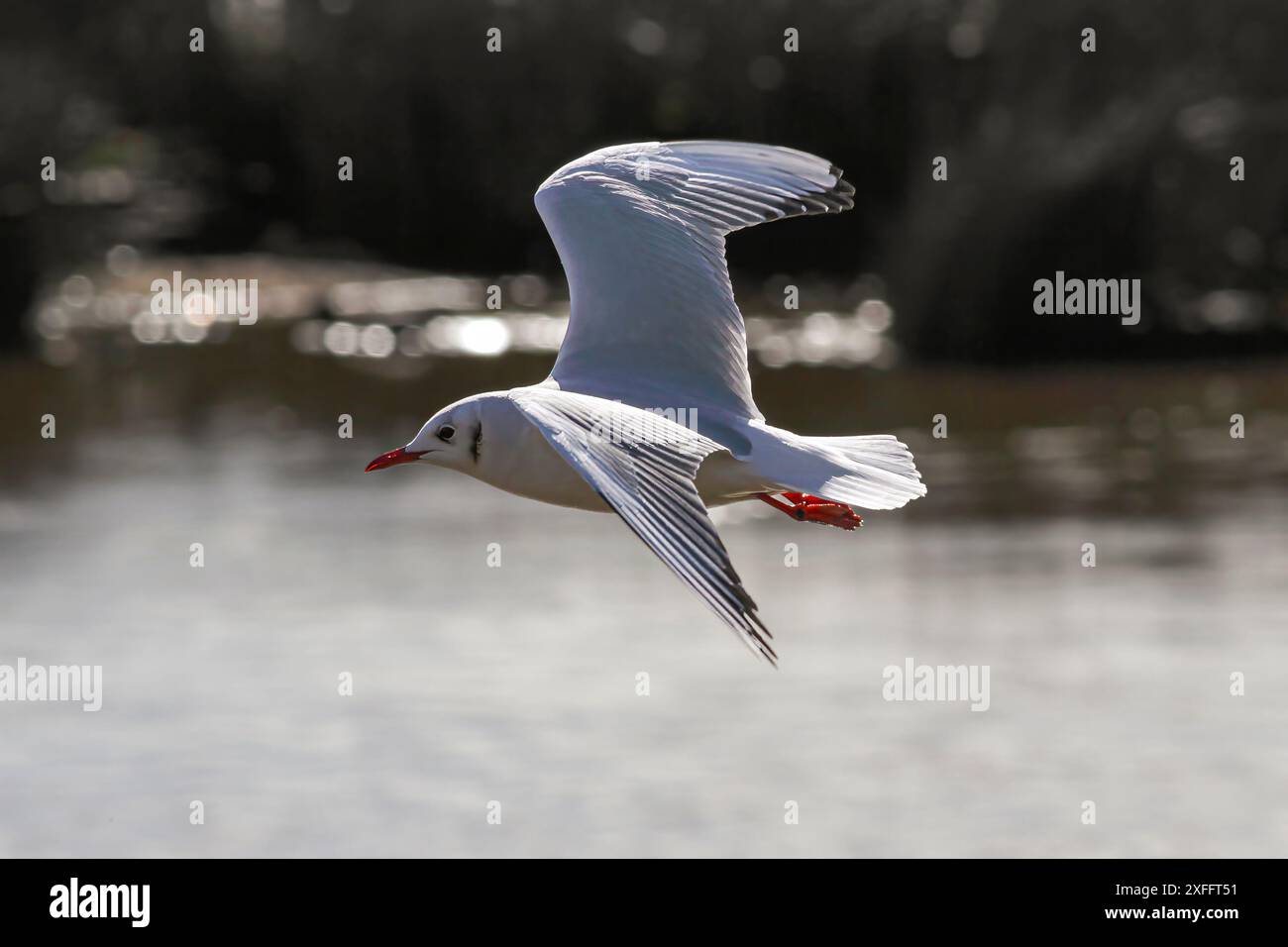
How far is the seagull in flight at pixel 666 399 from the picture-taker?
948cm

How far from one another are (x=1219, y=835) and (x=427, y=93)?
23.8m

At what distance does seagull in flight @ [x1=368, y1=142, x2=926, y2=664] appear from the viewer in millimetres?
9484

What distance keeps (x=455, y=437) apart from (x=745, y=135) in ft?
97.0

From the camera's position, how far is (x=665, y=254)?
39.7 feet

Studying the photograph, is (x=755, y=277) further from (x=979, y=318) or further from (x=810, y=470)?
(x=810, y=470)

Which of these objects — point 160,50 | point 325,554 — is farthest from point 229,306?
point 325,554

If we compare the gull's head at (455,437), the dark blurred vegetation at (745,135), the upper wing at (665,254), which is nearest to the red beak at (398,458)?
the gull's head at (455,437)

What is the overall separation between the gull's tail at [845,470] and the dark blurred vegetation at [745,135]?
26.4 metres
